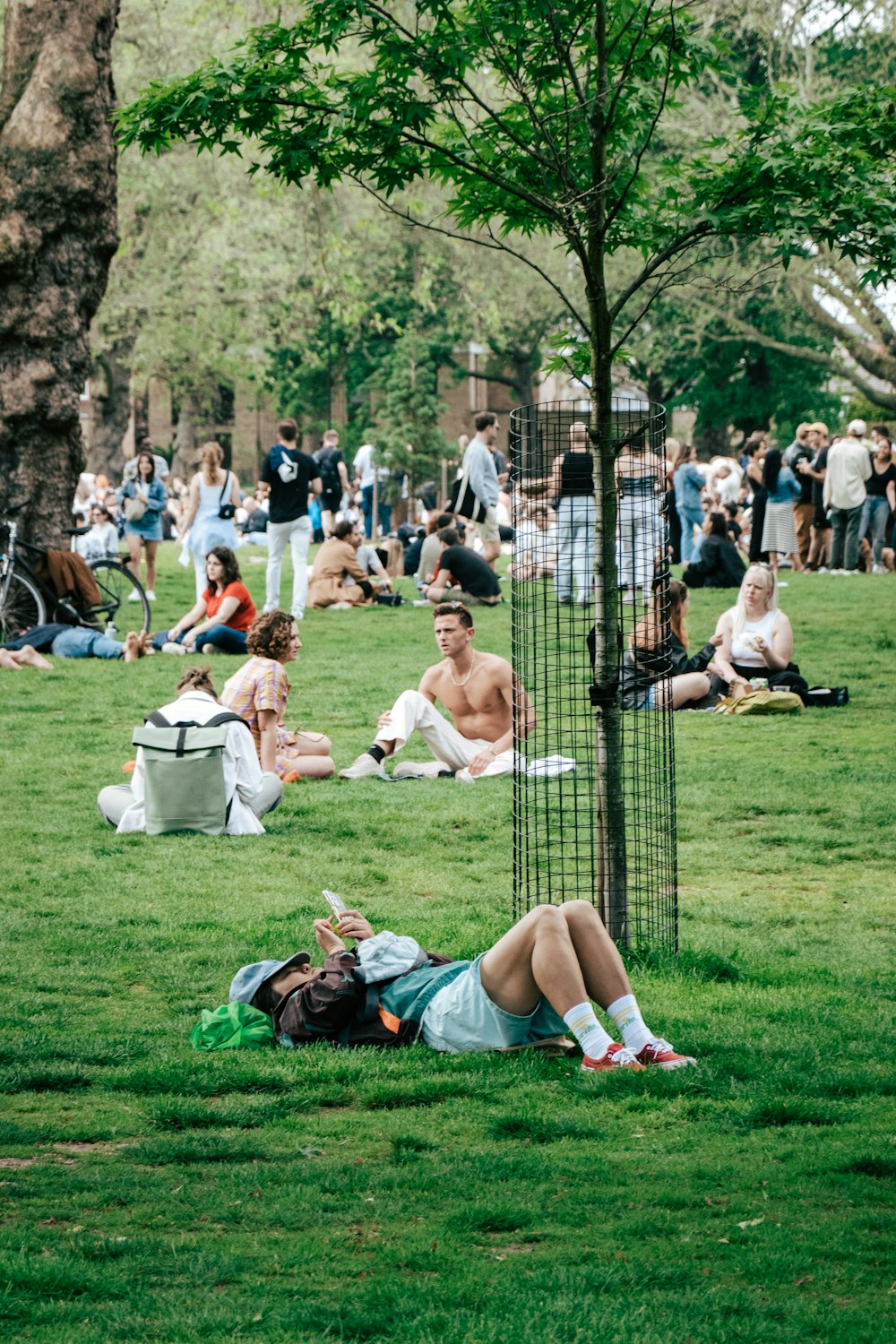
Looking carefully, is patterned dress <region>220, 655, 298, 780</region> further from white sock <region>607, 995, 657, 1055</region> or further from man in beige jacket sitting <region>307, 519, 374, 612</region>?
man in beige jacket sitting <region>307, 519, 374, 612</region>

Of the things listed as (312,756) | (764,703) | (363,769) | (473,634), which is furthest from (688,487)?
(312,756)

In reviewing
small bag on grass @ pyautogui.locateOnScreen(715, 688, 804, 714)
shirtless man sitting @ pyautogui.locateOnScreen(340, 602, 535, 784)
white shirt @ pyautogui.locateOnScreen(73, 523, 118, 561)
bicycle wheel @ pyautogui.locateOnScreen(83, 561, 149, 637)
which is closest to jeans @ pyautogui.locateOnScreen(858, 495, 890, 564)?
bicycle wheel @ pyautogui.locateOnScreen(83, 561, 149, 637)

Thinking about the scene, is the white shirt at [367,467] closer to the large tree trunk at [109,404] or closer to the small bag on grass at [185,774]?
the large tree trunk at [109,404]

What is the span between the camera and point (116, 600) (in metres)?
18.0

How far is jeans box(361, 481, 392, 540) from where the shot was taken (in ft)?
120

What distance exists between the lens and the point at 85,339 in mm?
17891

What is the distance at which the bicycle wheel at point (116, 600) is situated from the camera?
1764 cm

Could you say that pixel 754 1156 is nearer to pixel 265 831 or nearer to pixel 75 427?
pixel 265 831

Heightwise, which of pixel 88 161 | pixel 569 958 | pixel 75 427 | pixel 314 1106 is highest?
pixel 88 161

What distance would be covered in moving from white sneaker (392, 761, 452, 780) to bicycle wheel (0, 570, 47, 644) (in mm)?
6831

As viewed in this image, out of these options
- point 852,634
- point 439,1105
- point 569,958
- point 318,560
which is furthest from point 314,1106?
point 318,560

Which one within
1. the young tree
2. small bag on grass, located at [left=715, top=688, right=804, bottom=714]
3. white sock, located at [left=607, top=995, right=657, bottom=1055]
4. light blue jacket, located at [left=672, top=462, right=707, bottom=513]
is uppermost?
Answer: the young tree

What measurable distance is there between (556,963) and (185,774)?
4190 mm

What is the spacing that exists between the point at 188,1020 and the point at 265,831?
3.31 metres
